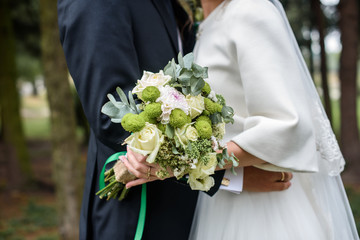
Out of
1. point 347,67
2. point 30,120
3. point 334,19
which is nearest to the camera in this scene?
point 347,67

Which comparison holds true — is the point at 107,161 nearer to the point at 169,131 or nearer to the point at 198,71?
the point at 169,131

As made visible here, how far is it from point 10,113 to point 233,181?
8892 millimetres

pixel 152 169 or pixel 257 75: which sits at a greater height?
pixel 257 75

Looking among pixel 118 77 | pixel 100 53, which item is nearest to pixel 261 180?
pixel 118 77

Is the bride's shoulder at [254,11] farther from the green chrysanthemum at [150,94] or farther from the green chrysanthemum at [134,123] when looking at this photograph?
the green chrysanthemum at [134,123]

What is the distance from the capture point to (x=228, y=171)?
1.91 meters

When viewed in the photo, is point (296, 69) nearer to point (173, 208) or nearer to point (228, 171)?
point (228, 171)

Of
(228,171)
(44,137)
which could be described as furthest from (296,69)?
(44,137)

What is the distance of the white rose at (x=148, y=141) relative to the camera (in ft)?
4.69

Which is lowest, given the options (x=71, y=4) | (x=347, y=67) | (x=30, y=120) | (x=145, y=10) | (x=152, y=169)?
(x=30, y=120)

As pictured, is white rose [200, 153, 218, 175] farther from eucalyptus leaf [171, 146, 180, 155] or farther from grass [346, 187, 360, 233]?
grass [346, 187, 360, 233]

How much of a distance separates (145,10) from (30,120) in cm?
3499

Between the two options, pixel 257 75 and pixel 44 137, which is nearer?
pixel 257 75

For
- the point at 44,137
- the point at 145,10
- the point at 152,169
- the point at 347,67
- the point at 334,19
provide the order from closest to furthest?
1. the point at 152,169
2. the point at 145,10
3. the point at 347,67
4. the point at 334,19
5. the point at 44,137
